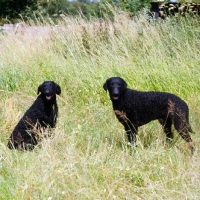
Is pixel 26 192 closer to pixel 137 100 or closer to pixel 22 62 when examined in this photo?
pixel 137 100

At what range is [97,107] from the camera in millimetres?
5895

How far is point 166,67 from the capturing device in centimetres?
659

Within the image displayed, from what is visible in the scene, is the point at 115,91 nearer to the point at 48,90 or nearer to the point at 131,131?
the point at 131,131

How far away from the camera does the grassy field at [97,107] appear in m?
3.42

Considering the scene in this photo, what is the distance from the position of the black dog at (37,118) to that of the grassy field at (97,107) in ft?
0.67

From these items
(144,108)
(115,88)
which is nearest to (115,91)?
(115,88)

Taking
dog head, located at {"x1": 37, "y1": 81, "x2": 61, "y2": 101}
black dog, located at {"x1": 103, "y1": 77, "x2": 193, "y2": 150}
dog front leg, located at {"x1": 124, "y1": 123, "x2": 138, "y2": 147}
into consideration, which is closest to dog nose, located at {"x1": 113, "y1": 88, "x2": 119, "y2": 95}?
→ black dog, located at {"x1": 103, "y1": 77, "x2": 193, "y2": 150}

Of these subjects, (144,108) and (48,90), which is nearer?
(144,108)

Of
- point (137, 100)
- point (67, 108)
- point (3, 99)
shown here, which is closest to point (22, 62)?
point (3, 99)

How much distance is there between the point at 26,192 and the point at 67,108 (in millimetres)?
2825

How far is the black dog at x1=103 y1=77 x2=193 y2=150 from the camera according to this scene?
180 inches

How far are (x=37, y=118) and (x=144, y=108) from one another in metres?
1.26

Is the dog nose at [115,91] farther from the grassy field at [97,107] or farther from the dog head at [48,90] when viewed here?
the dog head at [48,90]

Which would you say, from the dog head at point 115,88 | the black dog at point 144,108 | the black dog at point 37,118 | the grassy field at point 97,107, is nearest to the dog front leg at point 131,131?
the black dog at point 144,108
